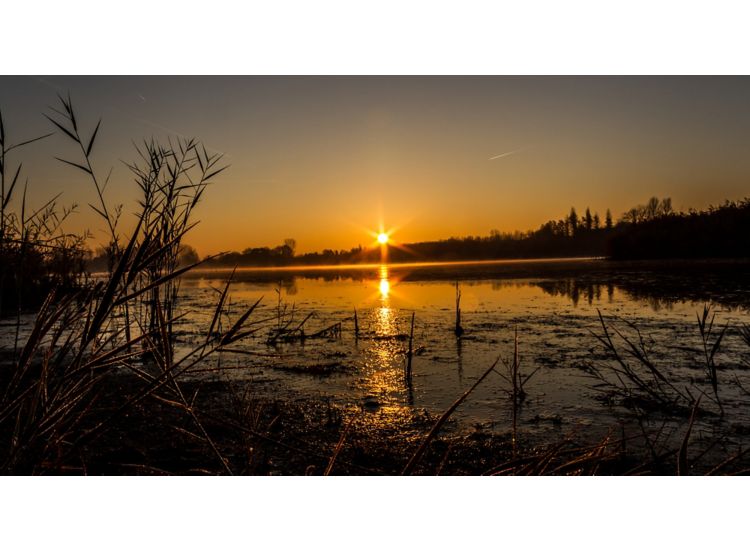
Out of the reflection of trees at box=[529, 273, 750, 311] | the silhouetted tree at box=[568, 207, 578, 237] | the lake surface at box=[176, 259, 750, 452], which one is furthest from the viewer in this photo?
the silhouetted tree at box=[568, 207, 578, 237]

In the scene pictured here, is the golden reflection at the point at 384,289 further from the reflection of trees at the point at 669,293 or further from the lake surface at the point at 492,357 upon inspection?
the reflection of trees at the point at 669,293

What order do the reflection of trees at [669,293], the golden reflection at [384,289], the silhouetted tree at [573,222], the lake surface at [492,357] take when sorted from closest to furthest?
the lake surface at [492,357]
the reflection of trees at [669,293]
the golden reflection at [384,289]
the silhouetted tree at [573,222]

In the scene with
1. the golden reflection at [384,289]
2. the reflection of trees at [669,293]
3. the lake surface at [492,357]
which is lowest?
the lake surface at [492,357]

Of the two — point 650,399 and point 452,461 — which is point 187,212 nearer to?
point 452,461

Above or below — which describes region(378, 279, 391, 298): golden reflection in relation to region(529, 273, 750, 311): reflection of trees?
below

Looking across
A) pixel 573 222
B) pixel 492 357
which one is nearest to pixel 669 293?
pixel 492 357

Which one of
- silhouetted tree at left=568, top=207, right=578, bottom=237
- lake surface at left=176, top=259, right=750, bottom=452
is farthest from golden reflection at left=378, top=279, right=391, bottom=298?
silhouetted tree at left=568, top=207, right=578, bottom=237

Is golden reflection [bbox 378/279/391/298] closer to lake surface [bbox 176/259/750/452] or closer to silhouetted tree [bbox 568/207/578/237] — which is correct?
lake surface [bbox 176/259/750/452]

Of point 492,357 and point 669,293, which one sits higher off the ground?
point 669,293

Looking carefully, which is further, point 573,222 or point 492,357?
point 573,222

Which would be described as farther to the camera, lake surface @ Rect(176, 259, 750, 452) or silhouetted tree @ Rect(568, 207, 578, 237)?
silhouetted tree @ Rect(568, 207, 578, 237)

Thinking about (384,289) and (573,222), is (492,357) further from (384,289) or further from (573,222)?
(573,222)

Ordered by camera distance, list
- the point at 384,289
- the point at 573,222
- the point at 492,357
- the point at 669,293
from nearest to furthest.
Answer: the point at 492,357, the point at 669,293, the point at 384,289, the point at 573,222

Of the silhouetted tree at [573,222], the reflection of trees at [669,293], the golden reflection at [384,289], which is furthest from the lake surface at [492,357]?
the silhouetted tree at [573,222]
